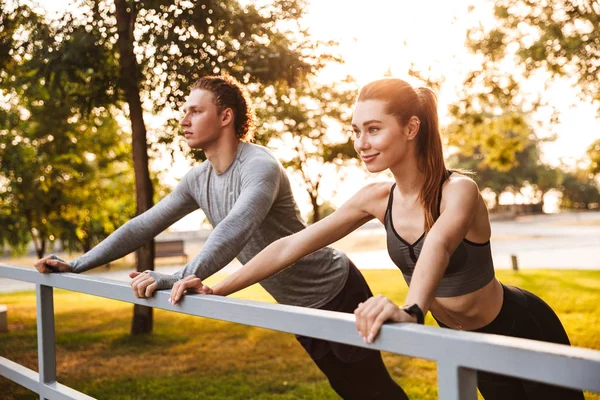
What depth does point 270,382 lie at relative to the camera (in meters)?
6.08

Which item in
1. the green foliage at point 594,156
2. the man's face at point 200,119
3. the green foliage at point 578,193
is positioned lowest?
the green foliage at point 578,193

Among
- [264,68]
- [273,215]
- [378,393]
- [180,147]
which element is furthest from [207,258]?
[180,147]

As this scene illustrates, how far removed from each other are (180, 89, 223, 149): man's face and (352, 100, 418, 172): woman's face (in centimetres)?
100

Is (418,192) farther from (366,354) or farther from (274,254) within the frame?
(366,354)

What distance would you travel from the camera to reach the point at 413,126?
6.74 ft

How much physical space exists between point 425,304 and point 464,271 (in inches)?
20.8

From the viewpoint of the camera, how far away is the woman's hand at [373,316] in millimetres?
1344

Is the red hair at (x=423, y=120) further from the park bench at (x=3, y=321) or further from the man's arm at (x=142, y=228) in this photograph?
the park bench at (x=3, y=321)

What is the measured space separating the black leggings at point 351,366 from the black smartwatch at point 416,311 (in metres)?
1.42

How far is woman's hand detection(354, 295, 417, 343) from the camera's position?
4.41ft

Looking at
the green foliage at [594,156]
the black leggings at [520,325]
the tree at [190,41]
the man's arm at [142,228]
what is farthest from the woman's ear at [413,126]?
the green foliage at [594,156]

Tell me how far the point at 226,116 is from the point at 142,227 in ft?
2.14

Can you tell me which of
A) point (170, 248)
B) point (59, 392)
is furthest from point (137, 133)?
point (170, 248)

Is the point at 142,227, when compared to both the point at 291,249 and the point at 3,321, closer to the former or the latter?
the point at 291,249
